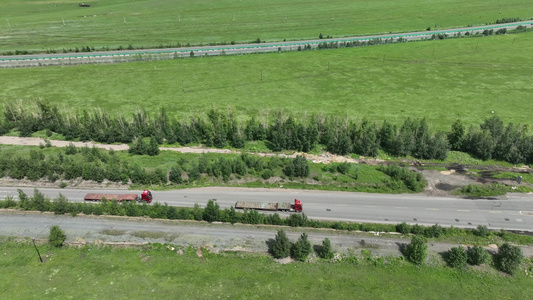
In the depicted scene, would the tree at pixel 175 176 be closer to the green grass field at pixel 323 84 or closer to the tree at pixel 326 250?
the green grass field at pixel 323 84

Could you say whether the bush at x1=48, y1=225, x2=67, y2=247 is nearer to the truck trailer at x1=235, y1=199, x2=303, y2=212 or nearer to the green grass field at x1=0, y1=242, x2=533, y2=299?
the green grass field at x1=0, y1=242, x2=533, y2=299

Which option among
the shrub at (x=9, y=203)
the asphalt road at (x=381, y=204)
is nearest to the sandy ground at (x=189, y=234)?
the shrub at (x=9, y=203)

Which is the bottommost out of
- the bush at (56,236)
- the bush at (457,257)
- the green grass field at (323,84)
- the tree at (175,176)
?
the bush at (457,257)

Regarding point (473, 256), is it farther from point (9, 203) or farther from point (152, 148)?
point (9, 203)

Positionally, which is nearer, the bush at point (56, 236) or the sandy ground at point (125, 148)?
the bush at point (56, 236)

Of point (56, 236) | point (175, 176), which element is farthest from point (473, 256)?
point (56, 236)

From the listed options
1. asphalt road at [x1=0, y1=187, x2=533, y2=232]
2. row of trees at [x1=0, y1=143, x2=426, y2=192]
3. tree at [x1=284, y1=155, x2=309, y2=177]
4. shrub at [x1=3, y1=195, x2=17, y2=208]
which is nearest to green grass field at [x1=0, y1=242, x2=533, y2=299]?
asphalt road at [x1=0, y1=187, x2=533, y2=232]
